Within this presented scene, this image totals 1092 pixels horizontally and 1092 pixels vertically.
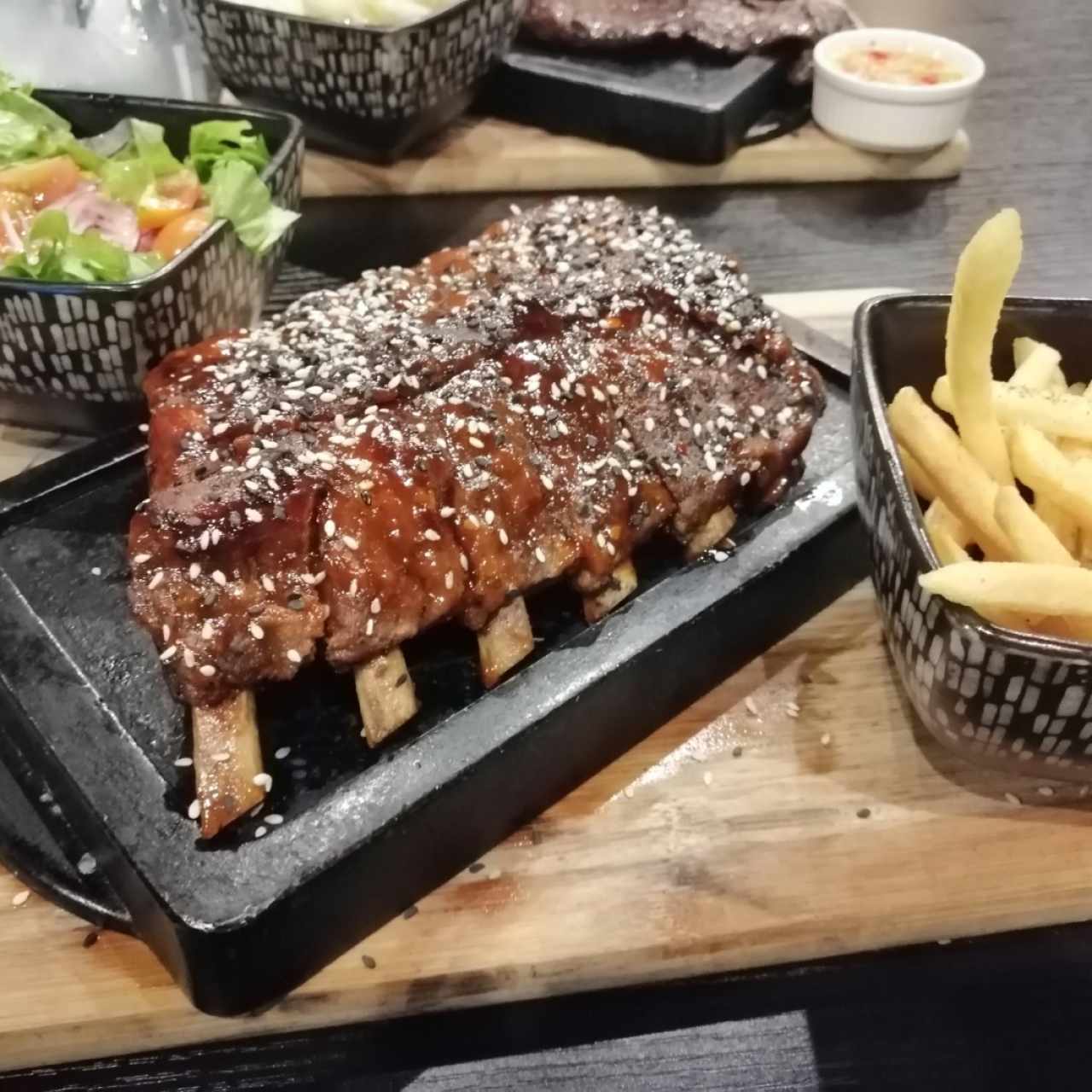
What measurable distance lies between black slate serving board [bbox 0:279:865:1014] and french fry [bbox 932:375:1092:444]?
1.41 ft

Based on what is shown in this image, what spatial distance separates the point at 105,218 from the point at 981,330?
212 cm

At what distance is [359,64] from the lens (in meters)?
3.54

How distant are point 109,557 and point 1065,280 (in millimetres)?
2984

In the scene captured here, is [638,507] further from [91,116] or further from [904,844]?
[91,116]

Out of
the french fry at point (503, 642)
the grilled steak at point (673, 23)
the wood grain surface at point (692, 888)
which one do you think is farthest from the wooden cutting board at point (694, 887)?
the grilled steak at point (673, 23)

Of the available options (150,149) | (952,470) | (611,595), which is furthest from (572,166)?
(952,470)

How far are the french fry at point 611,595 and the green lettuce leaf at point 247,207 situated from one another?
1.33 metres

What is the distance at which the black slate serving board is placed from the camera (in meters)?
1.72

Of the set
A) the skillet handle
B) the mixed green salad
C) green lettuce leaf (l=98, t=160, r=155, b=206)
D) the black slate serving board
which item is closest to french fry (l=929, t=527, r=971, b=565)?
the black slate serving board

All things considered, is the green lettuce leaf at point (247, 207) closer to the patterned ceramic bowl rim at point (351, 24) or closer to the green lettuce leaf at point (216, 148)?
the green lettuce leaf at point (216, 148)

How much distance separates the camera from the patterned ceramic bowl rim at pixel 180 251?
7.95 ft

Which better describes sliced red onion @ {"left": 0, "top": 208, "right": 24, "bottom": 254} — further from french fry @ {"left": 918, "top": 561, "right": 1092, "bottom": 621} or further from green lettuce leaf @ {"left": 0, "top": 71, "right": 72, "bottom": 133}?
french fry @ {"left": 918, "top": 561, "right": 1092, "bottom": 621}

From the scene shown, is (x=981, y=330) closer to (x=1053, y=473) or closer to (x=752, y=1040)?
(x=1053, y=473)

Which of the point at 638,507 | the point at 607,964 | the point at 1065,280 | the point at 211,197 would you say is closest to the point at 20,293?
the point at 211,197
